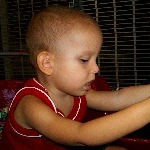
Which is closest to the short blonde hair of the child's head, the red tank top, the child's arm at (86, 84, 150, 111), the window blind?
the child's head

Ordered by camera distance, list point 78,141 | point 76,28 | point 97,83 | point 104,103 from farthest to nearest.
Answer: point 97,83 → point 104,103 → point 76,28 → point 78,141

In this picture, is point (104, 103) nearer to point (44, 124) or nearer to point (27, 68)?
point (44, 124)

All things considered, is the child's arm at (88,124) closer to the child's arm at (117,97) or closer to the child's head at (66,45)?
the child's head at (66,45)

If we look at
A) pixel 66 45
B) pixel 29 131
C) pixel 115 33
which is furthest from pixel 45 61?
pixel 115 33

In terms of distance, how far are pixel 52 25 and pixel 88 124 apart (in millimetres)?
270

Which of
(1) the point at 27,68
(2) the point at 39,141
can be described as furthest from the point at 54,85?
(1) the point at 27,68

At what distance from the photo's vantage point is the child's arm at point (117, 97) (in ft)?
2.88

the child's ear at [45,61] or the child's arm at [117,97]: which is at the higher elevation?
the child's ear at [45,61]

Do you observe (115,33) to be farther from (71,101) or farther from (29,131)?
(29,131)

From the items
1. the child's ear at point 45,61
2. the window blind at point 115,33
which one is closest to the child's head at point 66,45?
the child's ear at point 45,61

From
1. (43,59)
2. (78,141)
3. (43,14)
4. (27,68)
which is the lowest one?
(27,68)

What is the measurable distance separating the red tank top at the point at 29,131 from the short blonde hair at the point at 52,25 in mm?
101

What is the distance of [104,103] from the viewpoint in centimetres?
98

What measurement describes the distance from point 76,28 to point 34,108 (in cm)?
21
